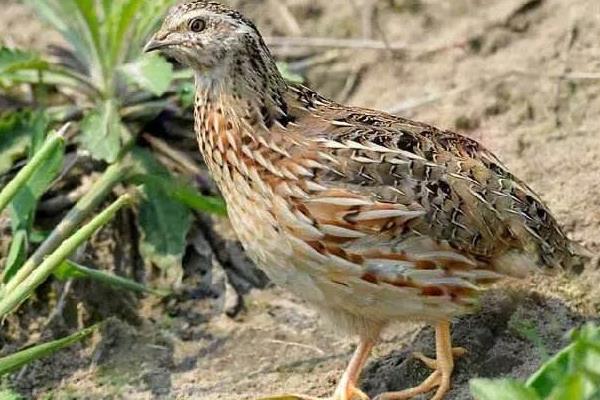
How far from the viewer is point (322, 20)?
7.04m

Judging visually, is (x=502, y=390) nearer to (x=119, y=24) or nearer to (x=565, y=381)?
(x=565, y=381)

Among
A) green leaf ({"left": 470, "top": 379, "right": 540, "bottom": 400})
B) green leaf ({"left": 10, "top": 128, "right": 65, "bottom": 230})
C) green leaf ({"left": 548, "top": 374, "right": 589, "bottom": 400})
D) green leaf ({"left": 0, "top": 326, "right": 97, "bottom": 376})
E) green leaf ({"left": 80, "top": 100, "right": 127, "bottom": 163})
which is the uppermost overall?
green leaf ({"left": 80, "top": 100, "right": 127, "bottom": 163})

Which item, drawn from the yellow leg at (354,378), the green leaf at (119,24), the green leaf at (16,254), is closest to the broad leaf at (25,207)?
the green leaf at (16,254)

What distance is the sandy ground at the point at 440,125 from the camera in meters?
5.03

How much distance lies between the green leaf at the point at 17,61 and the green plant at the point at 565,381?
2967mm

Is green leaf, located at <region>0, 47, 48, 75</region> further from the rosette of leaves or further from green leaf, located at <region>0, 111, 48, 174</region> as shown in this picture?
green leaf, located at <region>0, 111, 48, 174</region>

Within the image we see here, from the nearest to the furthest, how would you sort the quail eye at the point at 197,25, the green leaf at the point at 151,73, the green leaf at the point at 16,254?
the quail eye at the point at 197,25 → the green leaf at the point at 16,254 → the green leaf at the point at 151,73

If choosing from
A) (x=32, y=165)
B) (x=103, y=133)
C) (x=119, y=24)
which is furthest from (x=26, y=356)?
(x=119, y=24)

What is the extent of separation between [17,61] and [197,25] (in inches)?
56.8

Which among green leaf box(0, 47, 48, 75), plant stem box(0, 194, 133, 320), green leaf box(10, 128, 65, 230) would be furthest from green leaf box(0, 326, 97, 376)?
green leaf box(0, 47, 48, 75)

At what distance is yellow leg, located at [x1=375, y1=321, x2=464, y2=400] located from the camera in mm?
4730

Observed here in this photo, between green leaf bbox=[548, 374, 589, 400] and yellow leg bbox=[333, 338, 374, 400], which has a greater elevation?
yellow leg bbox=[333, 338, 374, 400]

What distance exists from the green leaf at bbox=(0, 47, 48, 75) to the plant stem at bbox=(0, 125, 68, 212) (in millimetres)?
951

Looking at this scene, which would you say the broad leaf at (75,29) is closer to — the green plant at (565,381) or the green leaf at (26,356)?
the green leaf at (26,356)
